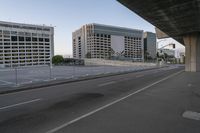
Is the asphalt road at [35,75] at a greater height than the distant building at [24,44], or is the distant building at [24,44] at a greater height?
the distant building at [24,44]

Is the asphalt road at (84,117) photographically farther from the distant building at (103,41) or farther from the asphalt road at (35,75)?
the distant building at (103,41)

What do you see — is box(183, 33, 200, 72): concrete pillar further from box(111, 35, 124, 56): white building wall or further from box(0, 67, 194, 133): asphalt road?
box(111, 35, 124, 56): white building wall

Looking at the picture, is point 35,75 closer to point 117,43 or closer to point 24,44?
point 24,44

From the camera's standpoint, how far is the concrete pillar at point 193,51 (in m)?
34.9

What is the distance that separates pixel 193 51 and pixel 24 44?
12052 centimetres

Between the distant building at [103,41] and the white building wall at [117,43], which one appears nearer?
the distant building at [103,41]

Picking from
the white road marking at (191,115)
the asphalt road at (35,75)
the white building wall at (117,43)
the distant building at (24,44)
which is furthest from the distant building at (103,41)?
the white road marking at (191,115)

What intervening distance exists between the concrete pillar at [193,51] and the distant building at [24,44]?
348 ft

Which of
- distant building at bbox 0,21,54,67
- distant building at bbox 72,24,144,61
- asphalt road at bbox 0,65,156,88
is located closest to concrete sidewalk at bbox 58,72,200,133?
asphalt road at bbox 0,65,156,88

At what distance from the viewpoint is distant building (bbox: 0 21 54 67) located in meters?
126

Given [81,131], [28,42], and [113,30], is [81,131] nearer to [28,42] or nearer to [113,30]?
[28,42]

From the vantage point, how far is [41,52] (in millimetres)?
140125

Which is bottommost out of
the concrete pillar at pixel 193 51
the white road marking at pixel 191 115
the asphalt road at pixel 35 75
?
the white road marking at pixel 191 115

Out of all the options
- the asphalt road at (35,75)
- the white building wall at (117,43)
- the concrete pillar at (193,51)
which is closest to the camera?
the asphalt road at (35,75)
